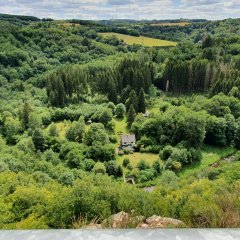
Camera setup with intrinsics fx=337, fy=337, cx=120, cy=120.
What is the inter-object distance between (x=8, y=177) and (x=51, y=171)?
952 cm

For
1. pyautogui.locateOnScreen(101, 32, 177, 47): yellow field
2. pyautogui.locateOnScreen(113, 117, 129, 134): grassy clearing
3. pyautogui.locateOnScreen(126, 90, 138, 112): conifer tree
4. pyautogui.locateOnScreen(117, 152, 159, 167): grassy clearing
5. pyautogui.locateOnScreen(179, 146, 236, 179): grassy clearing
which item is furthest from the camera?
pyautogui.locateOnScreen(101, 32, 177, 47): yellow field

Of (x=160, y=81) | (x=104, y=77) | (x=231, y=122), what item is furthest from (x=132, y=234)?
(x=160, y=81)

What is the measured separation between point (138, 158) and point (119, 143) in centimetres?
546

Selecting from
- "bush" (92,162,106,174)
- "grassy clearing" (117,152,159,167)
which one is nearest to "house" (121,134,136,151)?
"grassy clearing" (117,152,159,167)

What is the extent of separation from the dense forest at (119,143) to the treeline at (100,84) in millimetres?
225

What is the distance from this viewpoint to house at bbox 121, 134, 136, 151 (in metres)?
48.3

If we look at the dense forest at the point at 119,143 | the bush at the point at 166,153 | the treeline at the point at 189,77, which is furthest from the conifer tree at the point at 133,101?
the bush at the point at 166,153

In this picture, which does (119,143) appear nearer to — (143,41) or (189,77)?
(189,77)

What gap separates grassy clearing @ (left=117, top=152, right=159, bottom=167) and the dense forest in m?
0.14

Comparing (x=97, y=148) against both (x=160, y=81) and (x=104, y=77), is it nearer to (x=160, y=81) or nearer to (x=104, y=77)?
(x=104, y=77)

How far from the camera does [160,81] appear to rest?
258 feet

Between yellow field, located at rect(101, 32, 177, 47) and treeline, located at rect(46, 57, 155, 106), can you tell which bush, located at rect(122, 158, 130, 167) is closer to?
treeline, located at rect(46, 57, 155, 106)

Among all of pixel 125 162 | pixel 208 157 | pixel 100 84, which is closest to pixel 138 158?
pixel 125 162

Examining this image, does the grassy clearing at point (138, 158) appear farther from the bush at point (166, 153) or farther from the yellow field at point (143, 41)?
the yellow field at point (143, 41)
